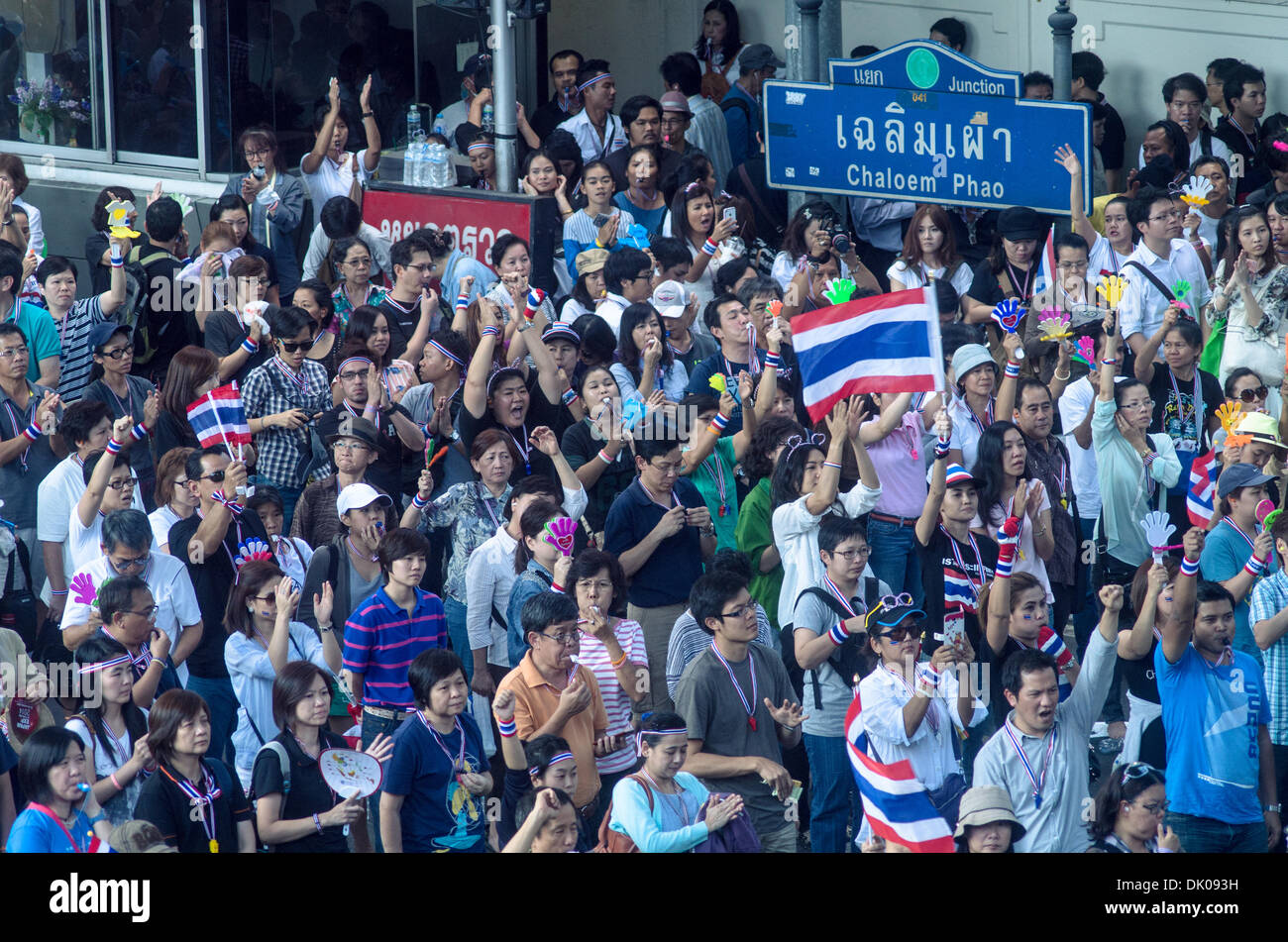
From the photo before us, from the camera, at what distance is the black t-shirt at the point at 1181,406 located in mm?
9664

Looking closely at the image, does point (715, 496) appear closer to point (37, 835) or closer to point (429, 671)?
point (429, 671)

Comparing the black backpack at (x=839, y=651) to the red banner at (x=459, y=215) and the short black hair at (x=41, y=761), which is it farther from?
the red banner at (x=459, y=215)

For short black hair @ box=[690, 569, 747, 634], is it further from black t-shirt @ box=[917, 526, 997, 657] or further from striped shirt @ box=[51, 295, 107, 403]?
striped shirt @ box=[51, 295, 107, 403]

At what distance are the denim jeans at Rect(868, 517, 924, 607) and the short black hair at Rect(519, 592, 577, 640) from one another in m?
1.91

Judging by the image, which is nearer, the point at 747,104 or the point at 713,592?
the point at 713,592

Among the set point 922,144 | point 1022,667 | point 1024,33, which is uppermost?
point 1024,33

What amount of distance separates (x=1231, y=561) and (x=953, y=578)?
46.9 inches

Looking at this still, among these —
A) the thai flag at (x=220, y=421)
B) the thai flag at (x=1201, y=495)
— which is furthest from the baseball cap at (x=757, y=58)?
the thai flag at (x=220, y=421)

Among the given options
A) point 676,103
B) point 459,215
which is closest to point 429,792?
point 459,215

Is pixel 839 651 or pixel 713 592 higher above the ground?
pixel 713 592

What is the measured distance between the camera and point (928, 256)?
10.7 m

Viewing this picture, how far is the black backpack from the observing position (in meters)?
7.53

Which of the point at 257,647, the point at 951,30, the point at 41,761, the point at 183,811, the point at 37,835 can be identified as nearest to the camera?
the point at 37,835

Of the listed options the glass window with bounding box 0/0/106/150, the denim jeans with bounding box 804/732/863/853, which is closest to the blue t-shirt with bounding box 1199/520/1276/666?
the denim jeans with bounding box 804/732/863/853
